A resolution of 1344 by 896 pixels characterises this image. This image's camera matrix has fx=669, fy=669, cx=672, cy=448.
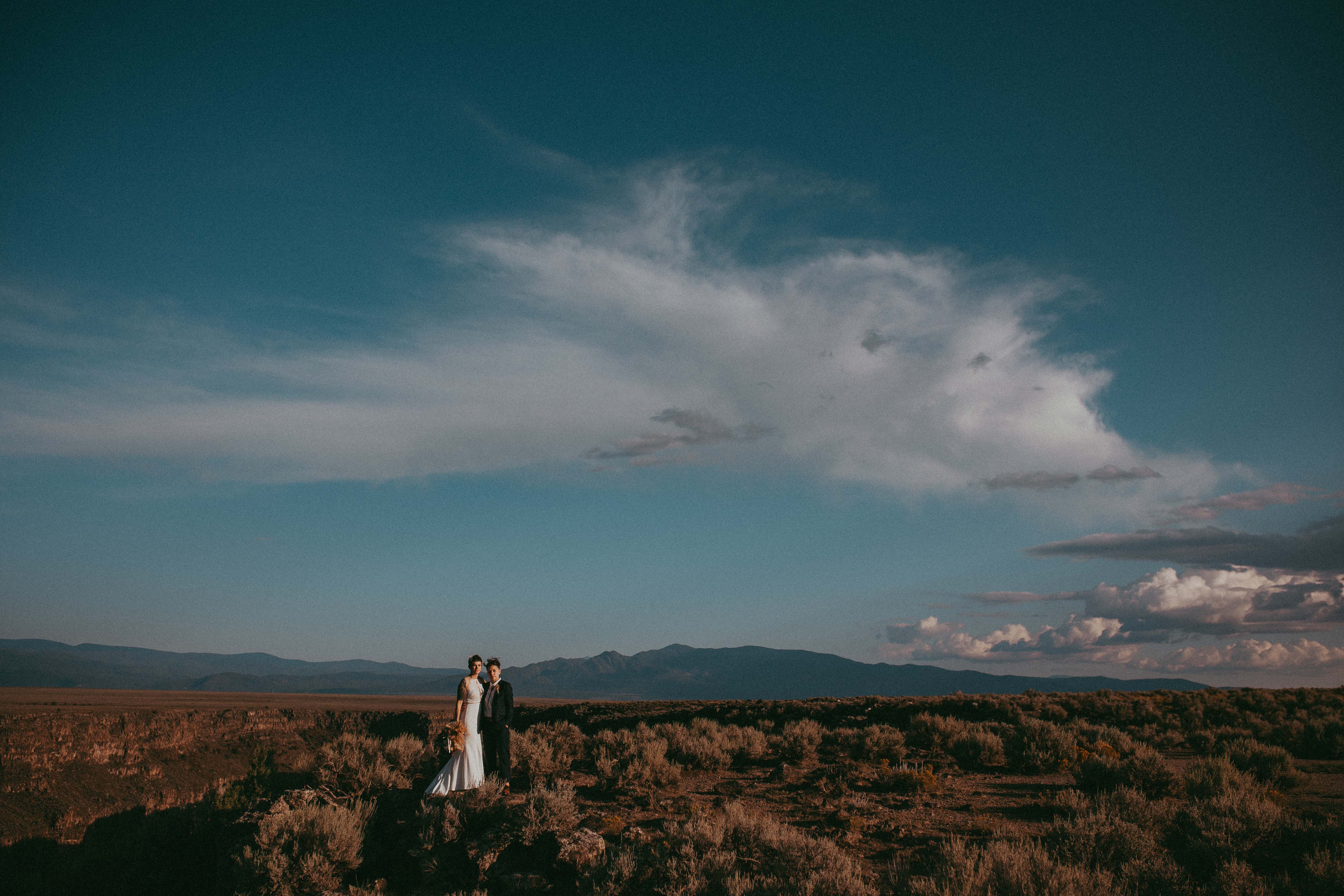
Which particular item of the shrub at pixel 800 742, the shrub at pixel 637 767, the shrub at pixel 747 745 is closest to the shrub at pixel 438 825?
the shrub at pixel 637 767

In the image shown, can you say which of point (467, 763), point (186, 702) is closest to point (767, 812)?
point (467, 763)

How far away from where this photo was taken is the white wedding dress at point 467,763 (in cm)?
1166

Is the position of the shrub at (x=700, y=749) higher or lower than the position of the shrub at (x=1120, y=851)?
lower

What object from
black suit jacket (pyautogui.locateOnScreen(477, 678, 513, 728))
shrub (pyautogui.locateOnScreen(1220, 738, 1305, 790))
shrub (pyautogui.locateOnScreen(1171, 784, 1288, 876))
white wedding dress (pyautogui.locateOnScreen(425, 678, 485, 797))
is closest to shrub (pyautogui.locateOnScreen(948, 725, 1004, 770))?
shrub (pyautogui.locateOnScreen(1220, 738, 1305, 790))

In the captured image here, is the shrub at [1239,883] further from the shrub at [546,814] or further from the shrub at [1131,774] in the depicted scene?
the shrub at [546,814]

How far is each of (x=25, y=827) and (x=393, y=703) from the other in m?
71.1

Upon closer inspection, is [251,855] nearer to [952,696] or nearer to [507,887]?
[507,887]

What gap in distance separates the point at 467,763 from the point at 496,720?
852mm

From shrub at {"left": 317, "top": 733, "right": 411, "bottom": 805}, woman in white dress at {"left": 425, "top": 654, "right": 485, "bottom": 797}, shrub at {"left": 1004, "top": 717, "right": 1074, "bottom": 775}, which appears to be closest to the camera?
woman in white dress at {"left": 425, "top": 654, "right": 485, "bottom": 797}

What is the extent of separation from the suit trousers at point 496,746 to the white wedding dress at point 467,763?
419 millimetres

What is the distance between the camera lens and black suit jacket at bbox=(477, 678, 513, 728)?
12.3 metres

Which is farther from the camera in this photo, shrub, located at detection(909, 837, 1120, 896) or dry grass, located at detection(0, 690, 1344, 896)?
dry grass, located at detection(0, 690, 1344, 896)

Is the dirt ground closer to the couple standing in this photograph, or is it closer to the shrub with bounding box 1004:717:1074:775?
the couple standing

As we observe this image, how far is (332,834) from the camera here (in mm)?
10586
